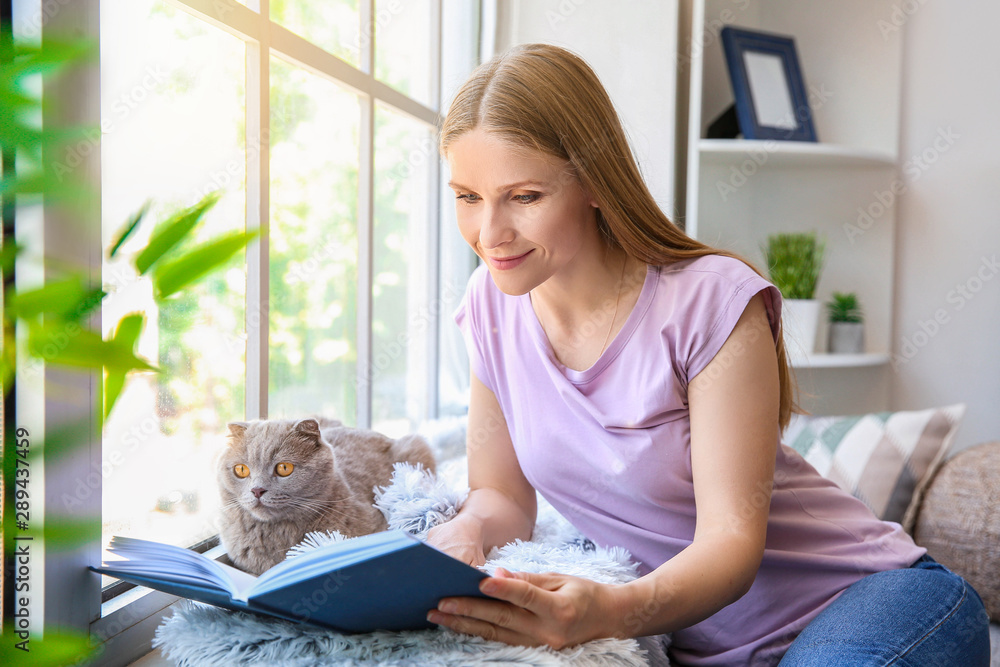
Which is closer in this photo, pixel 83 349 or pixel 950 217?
pixel 83 349

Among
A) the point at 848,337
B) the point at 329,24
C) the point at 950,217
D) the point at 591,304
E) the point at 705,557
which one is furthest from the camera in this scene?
the point at 950,217

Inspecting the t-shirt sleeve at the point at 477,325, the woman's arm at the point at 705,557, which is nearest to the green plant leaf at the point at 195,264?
the woman's arm at the point at 705,557

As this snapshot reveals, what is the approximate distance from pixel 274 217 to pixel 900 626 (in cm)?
114

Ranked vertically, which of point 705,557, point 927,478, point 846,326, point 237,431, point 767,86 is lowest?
point 927,478

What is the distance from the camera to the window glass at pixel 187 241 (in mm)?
873

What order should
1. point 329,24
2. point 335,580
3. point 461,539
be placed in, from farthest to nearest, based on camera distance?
point 329,24
point 461,539
point 335,580

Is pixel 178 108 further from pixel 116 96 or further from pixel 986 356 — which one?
pixel 986 356

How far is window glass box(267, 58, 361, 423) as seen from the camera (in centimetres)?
137

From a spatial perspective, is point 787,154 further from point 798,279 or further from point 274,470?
point 274,470

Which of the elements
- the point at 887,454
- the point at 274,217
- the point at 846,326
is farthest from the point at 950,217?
the point at 274,217

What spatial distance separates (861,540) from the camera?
103 centimetres

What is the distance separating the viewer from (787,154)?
2154mm

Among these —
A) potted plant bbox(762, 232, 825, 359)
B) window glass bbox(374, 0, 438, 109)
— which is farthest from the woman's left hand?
A: potted plant bbox(762, 232, 825, 359)

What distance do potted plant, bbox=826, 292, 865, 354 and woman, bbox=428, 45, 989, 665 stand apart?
1351mm
